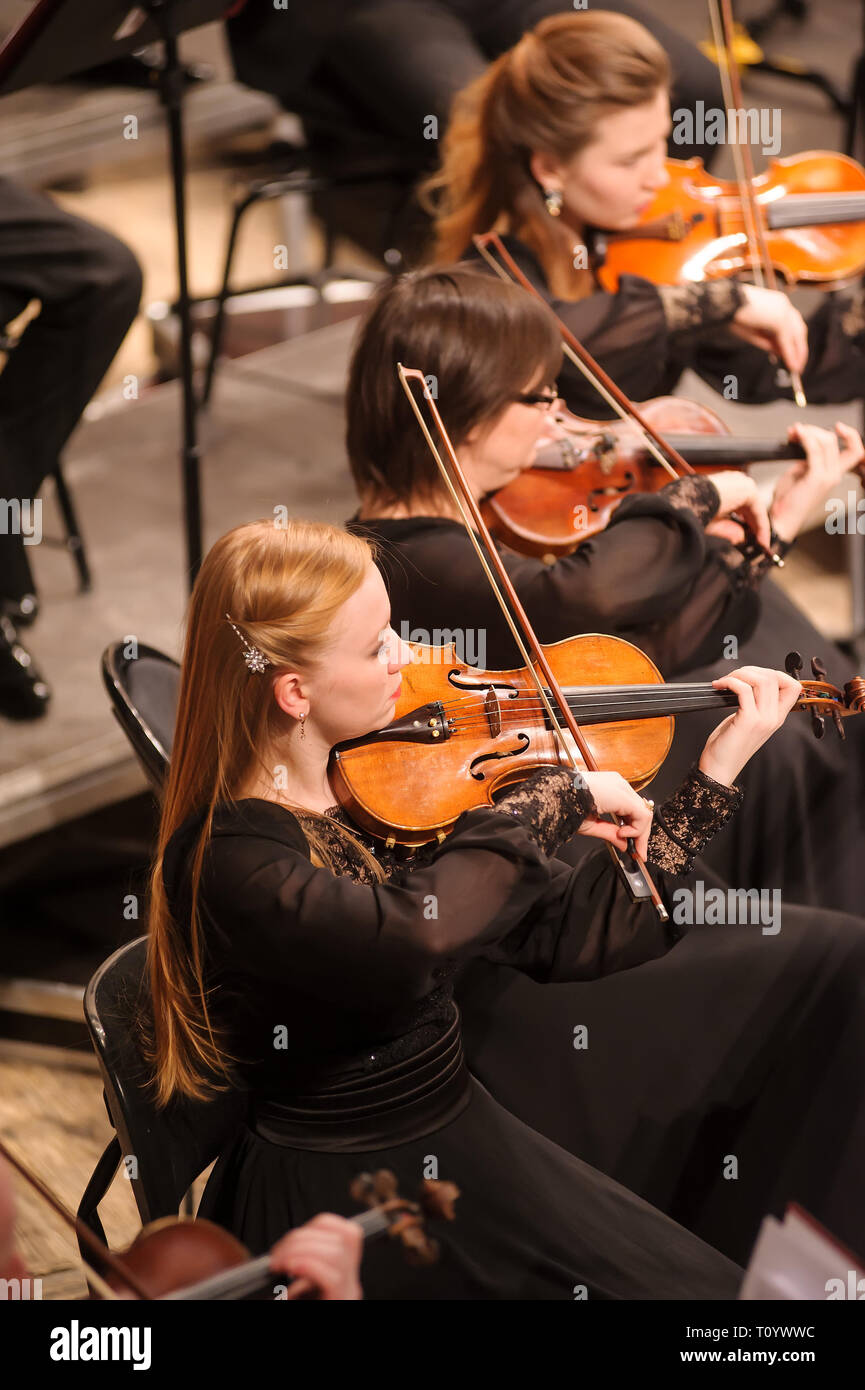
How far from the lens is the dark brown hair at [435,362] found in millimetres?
1666

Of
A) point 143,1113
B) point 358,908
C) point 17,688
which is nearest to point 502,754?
point 358,908

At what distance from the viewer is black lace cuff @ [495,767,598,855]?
128cm

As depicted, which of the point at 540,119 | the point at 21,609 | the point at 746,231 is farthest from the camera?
the point at 21,609

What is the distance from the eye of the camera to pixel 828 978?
1.51m

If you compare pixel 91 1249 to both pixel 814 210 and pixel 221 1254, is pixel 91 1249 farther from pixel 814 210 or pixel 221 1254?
pixel 814 210

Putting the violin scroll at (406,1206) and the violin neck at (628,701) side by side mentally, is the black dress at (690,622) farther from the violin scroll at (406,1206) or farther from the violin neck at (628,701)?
the violin scroll at (406,1206)

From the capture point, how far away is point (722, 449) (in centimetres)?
190

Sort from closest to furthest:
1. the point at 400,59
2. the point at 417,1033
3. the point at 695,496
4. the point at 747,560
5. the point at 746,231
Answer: the point at 417,1033 < the point at 695,496 < the point at 747,560 < the point at 746,231 < the point at 400,59

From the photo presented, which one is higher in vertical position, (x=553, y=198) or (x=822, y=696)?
(x=553, y=198)

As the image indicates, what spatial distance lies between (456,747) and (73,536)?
1.39 metres

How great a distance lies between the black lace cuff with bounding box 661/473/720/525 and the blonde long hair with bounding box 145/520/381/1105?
554 millimetres

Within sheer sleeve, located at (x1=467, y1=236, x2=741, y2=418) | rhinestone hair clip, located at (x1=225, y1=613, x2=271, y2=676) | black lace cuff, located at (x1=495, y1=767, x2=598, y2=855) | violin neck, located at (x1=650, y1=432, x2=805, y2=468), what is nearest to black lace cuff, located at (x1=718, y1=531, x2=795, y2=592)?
violin neck, located at (x1=650, y1=432, x2=805, y2=468)

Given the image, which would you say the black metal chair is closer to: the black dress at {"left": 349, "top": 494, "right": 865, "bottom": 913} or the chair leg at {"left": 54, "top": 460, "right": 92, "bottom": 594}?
the black dress at {"left": 349, "top": 494, "right": 865, "bottom": 913}
